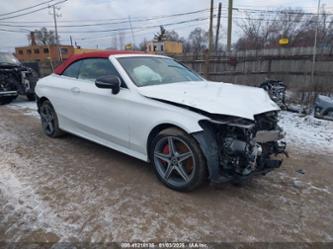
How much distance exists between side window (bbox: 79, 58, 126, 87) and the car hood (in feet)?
2.09

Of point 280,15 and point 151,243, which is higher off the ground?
point 280,15

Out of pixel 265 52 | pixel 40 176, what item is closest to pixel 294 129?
pixel 40 176

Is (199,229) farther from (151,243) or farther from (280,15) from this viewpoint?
(280,15)

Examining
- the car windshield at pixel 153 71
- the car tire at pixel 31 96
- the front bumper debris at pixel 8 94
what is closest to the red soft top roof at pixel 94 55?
the car windshield at pixel 153 71

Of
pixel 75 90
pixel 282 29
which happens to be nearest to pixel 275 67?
pixel 75 90

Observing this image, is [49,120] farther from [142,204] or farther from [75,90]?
[142,204]

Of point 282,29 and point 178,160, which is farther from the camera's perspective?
point 282,29

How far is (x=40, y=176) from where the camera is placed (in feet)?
11.1

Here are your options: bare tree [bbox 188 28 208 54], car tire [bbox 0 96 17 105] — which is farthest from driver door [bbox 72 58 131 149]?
Result: bare tree [bbox 188 28 208 54]

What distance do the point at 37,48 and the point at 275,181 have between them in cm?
6239

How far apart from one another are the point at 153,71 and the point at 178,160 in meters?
1.41

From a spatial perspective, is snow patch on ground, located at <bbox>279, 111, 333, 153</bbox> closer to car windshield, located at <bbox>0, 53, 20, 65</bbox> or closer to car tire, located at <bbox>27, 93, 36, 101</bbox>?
car tire, located at <bbox>27, 93, 36, 101</bbox>

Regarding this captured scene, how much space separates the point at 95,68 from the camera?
12.9ft

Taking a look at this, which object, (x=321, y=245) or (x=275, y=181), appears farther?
(x=275, y=181)
